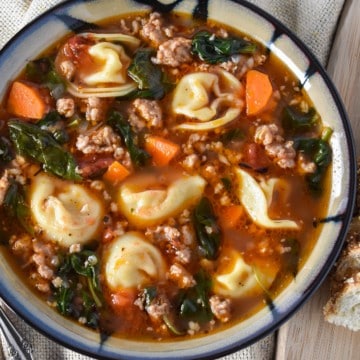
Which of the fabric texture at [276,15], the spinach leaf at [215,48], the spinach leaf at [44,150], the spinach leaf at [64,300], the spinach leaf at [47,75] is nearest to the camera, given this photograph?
the spinach leaf at [64,300]

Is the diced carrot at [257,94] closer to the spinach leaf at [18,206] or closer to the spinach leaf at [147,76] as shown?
the spinach leaf at [147,76]

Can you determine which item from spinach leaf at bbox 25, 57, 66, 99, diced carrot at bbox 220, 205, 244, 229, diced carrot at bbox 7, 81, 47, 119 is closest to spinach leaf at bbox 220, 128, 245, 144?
diced carrot at bbox 220, 205, 244, 229

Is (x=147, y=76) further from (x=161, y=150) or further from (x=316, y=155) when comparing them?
(x=316, y=155)

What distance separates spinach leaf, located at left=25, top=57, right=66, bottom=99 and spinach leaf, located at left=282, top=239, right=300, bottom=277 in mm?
2167

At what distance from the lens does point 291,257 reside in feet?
17.0

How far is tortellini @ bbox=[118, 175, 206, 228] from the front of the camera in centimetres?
512

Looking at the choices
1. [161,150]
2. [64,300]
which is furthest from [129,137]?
[64,300]

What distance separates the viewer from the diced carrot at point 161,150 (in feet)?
16.9

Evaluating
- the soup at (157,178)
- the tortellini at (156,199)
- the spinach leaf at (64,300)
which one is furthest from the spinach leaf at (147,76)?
the spinach leaf at (64,300)

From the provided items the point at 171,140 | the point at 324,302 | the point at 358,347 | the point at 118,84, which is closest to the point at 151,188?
the point at 171,140

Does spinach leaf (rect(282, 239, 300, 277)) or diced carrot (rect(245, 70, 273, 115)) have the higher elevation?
diced carrot (rect(245, 70, 273, 115))

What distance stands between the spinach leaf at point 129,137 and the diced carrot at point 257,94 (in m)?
0.93

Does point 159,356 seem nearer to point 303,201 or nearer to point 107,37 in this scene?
point 303,201

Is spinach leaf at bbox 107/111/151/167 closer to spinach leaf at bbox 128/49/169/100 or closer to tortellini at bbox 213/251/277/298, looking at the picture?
spinach leaf at bbox 128/49/169/100
